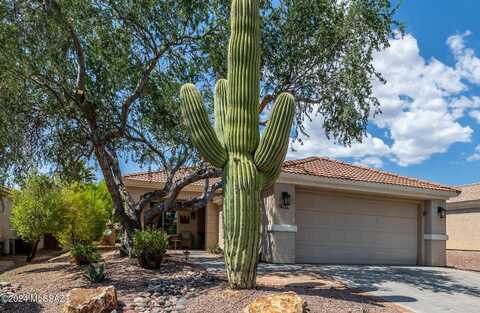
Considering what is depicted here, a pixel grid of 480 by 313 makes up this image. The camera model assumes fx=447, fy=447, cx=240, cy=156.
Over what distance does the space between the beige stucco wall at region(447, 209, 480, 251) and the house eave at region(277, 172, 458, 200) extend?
11100 mm

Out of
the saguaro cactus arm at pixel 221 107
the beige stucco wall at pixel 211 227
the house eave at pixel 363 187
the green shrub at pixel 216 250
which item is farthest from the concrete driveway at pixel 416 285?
the beige stucco wall at pixel 211 227

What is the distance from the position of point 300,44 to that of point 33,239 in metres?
11.7

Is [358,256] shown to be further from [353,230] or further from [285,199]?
[285,199]

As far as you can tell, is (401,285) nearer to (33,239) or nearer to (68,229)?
(68,229)

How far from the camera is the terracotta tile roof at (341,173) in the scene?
15648 millimetres

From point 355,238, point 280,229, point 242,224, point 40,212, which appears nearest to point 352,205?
point 355,238

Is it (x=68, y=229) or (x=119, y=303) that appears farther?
(x=68, y=229)

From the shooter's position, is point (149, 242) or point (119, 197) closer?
point (149, 242)

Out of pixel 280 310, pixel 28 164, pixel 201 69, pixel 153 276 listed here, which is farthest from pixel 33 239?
pixel 280 310

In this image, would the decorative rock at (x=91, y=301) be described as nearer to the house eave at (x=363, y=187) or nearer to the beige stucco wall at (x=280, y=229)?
the beige stucco wall at (x=280, y=229)

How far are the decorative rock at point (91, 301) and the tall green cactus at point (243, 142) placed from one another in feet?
7.14

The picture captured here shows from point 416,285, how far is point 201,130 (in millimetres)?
6935

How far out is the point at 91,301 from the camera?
716 centimetres

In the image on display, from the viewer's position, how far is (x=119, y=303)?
787 cm
